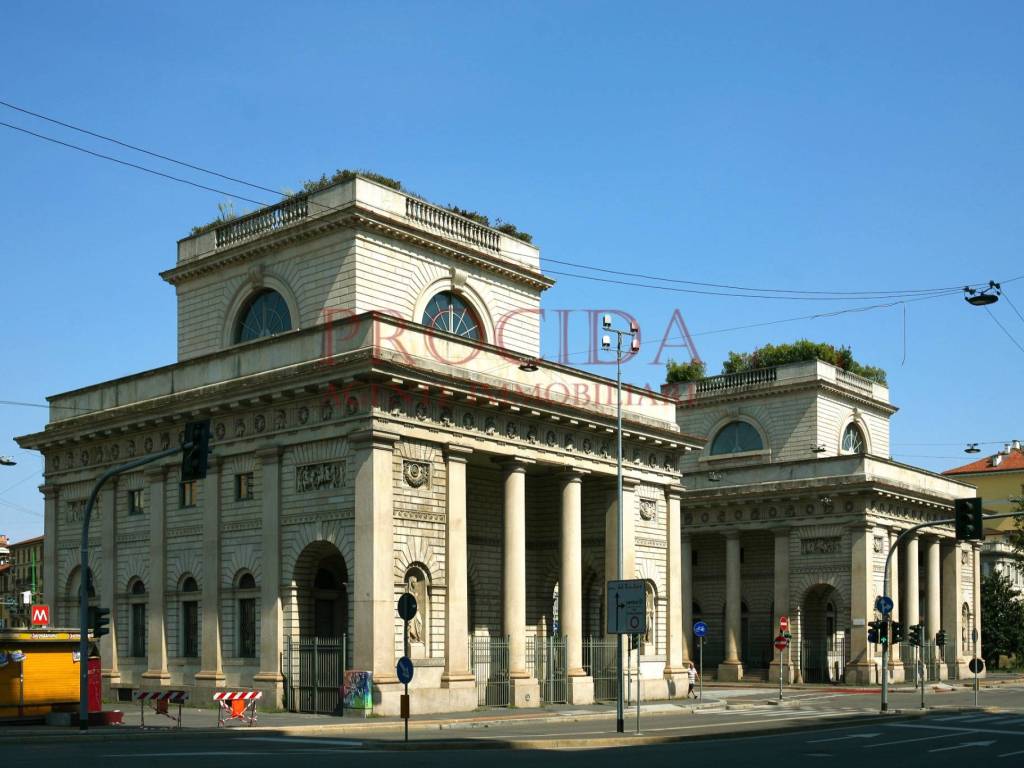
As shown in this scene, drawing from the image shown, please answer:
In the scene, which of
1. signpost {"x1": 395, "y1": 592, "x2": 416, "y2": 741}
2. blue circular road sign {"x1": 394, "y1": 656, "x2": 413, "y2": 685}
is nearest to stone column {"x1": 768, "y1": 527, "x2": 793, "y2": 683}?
signpost {"x1": 395, "y1": 592, "x2": 416, "y2": 741}

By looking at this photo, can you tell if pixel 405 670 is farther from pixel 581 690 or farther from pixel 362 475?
pixel 581 690

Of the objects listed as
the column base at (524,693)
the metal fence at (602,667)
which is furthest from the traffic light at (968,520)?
the column base at (524,693)

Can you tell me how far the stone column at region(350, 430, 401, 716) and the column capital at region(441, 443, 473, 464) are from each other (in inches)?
94.3

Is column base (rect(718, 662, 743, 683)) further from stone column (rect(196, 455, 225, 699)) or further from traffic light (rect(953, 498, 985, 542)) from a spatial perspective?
stone column (rect(196, 455, 225, 699))

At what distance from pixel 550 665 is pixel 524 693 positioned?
6.44 feet

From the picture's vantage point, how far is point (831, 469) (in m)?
57.4

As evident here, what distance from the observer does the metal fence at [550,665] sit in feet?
122

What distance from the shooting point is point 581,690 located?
37.6 m

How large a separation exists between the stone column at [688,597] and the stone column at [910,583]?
33.6ft

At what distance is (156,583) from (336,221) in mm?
12340

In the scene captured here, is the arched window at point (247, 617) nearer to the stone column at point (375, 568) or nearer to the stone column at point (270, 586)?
the stone column at point (270, 586)

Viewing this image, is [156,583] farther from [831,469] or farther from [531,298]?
[831,469]

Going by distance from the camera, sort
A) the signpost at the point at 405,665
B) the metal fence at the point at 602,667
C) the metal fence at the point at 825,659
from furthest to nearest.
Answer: the metal fence at the point at 825,659
the metal fence at the point at 602,667
the signpost at the point at 405,665

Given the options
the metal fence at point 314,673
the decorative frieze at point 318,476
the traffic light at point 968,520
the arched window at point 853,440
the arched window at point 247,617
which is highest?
the arched window at point 853,440
